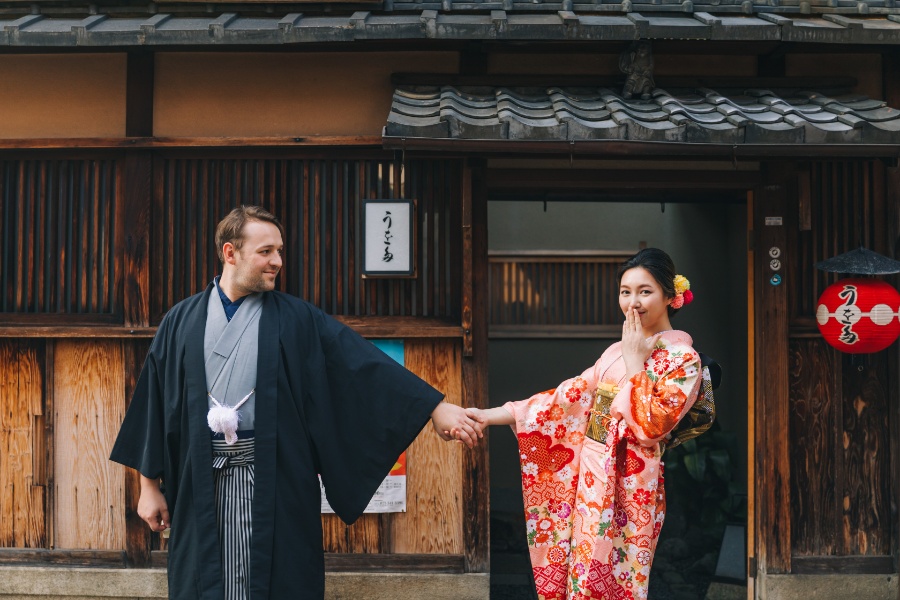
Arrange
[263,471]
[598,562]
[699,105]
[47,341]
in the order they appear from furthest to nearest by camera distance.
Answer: [47,341] < [699,105] < [598,562] < [263,471]

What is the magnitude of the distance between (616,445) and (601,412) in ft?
0.64

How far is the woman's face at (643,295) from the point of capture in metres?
4.12

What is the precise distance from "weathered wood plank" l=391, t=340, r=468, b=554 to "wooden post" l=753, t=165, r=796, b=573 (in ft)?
6.61

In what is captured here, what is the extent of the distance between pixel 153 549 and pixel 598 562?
3.05 meters

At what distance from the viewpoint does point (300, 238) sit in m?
5.55

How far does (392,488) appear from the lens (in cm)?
547

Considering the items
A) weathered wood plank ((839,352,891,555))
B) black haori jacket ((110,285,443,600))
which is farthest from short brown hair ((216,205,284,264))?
weathered wood plank ((839,352,891,555))

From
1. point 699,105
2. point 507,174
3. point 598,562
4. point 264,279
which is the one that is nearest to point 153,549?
point 264,279

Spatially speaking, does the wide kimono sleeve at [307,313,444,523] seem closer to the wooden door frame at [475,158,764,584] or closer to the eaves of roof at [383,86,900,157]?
the eaves of roof at [383,86,900,157]

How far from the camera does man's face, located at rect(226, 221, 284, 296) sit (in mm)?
3984

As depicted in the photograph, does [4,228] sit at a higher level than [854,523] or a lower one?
higher

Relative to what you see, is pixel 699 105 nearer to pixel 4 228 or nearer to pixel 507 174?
pixel 507 174

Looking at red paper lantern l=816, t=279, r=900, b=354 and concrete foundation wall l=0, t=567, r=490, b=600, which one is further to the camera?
concrete foundation wall l=0, t=567, r=490, b=600

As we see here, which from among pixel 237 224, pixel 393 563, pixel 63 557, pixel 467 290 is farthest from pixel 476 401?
pixel 63 557
